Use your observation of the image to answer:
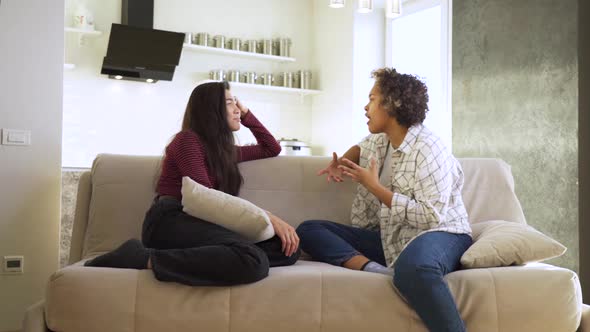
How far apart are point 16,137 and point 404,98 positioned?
1899mm

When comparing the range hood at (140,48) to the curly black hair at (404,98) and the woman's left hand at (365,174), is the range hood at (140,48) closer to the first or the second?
the curly black hair at (404,98)

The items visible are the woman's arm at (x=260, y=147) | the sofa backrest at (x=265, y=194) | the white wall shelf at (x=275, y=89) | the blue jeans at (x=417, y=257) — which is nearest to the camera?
the blue jeans at (x=417, y=257)

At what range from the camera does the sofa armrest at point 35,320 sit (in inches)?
76.6

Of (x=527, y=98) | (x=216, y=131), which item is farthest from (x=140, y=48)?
(x=527, y=98)

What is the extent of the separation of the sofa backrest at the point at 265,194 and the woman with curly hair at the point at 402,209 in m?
0.12

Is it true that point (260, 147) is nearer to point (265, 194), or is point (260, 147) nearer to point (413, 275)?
point (265, 194)

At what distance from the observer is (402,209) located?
85.8 inches

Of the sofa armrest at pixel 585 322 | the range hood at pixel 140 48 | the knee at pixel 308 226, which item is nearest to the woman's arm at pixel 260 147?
the knee at pixel 308 226

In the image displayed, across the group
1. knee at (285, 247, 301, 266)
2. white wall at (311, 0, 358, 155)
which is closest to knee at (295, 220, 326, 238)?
knee at (285, 247, 301, 266)

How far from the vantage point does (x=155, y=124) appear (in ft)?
19.3

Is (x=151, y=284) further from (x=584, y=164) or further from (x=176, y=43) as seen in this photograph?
(x=176, y=43)

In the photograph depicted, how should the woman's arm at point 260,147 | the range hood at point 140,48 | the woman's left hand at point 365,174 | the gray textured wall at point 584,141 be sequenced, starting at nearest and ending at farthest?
the woman's left hand at point 365,174, the woman's arm at point 260,147, the gray textured wall at point 584,141, the range hood at point 140,48

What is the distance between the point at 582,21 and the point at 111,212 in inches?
108

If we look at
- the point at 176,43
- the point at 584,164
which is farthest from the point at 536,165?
the point at 176,43
